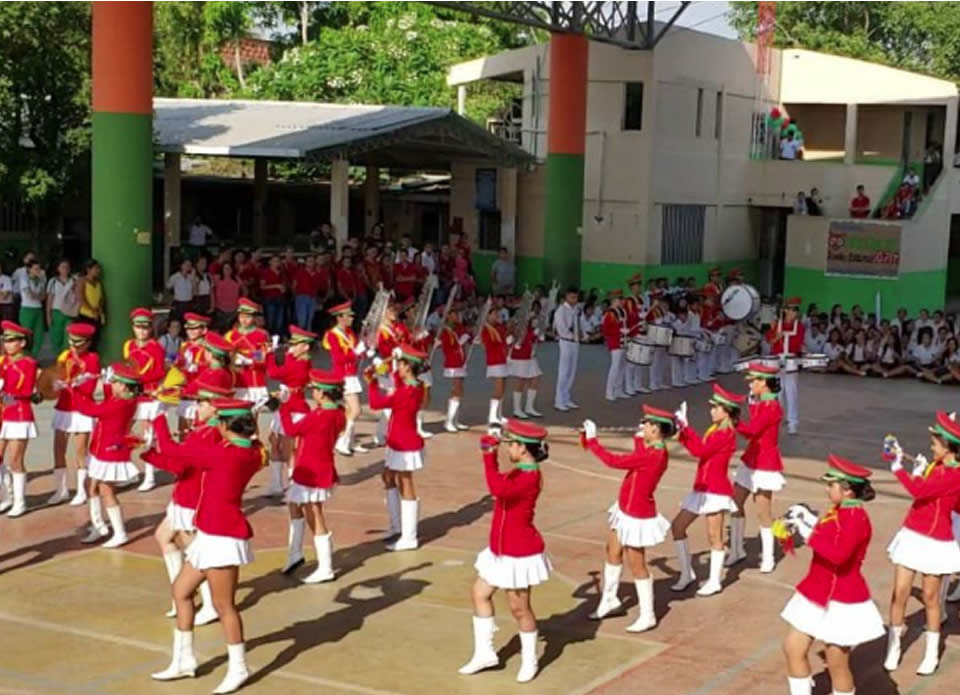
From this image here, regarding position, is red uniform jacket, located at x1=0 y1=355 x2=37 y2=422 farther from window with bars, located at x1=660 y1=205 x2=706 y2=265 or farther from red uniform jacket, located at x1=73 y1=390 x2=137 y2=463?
window with bars, located at x1=660 y1=205 x2=706 y2=265

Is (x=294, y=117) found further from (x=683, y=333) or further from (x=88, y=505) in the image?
(x=88, y=505)

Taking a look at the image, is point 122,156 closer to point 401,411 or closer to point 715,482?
point 401,411

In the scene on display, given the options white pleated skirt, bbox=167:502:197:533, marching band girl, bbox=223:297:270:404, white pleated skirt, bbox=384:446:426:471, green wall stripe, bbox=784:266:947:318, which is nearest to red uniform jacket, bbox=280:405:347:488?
white pleated skirt, bbox=384:446:426:471

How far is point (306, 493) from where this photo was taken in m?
12.3

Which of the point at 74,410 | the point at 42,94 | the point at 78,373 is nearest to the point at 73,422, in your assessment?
the point at 74,410

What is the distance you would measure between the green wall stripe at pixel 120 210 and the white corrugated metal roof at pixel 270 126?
8097 millimetres

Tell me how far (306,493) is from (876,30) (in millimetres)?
51337

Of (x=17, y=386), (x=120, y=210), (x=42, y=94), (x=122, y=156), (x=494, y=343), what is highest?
(x=42, y=94)

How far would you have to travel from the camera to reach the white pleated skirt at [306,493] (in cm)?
1230

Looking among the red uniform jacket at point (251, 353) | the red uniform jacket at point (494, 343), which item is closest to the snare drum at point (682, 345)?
the red uniform jacket at point (494, 343)

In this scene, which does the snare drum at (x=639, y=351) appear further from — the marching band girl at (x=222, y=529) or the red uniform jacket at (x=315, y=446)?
the marching band girl at (x=222, y=529)

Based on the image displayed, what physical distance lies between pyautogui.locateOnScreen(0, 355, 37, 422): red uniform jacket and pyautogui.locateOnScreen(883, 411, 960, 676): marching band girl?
857 cm

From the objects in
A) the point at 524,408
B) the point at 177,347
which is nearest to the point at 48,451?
the point at 177,347

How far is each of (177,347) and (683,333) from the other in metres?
9.94
